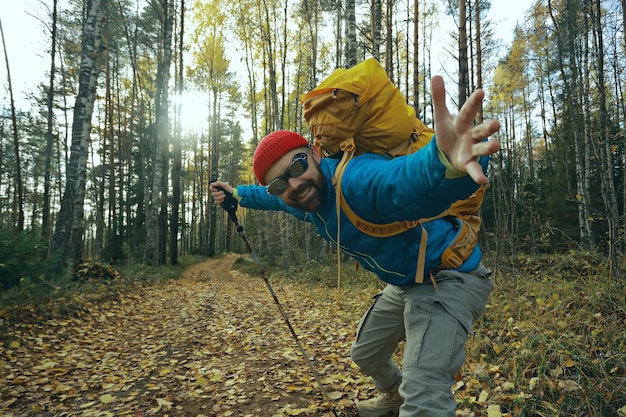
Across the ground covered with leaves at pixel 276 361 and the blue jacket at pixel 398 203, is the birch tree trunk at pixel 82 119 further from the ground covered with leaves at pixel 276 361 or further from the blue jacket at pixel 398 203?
the blue jacket at pixel 398 203

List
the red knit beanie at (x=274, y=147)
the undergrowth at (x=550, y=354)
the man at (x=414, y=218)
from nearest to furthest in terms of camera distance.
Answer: the man at (x=414, y=218) < the red knit beanie at (x=274, y=147) < the undergrowth at (x=550, y=354)

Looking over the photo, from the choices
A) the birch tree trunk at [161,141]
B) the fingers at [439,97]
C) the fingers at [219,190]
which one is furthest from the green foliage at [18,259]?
the birch tree trunk at [161,141]

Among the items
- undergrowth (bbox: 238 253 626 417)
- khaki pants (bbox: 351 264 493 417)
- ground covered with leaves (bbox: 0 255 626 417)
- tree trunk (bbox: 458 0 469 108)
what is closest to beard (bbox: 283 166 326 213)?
ground covered with leaves (bbox: 0 255 626 417)

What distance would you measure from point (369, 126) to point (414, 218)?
595 mm

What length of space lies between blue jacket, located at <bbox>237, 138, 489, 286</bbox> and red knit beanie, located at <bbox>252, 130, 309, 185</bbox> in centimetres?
22

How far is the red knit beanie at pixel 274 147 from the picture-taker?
81.0 inches

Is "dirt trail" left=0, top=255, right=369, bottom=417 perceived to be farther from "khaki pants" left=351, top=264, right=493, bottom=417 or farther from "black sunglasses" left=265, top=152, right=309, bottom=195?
"black sunglasses" left=265, top=152, right=309, bottom=195

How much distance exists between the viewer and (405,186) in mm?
1412

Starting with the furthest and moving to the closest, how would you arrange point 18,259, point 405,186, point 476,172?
point 18,259 < point 405,186 < point 476,172

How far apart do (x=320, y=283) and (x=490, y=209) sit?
7112 millimetres

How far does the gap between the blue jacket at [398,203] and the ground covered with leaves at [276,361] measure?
1.23ft

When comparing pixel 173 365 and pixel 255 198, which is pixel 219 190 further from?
pixel 173 365

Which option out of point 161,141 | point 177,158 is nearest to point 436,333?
point 161,141

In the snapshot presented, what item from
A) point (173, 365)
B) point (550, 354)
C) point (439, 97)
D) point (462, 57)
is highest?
point (462, 57)
